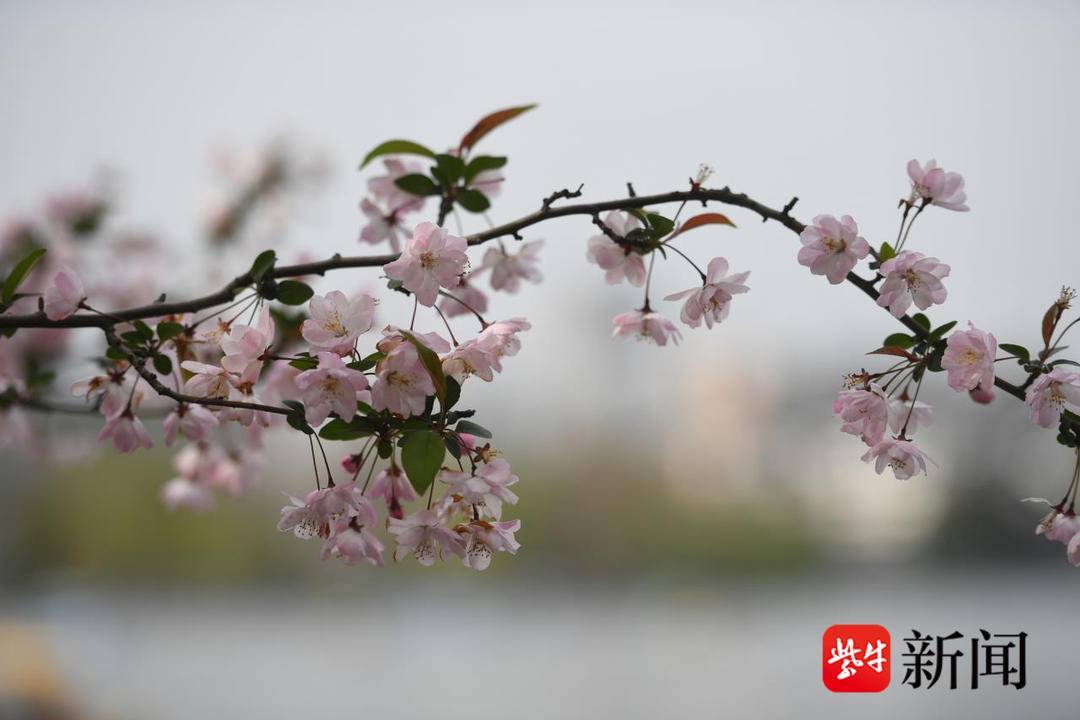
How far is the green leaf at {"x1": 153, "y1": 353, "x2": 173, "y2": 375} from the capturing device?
1.54ft

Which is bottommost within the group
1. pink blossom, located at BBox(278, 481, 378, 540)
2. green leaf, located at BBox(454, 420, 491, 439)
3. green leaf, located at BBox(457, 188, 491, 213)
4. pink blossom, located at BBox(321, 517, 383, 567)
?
pink blossom, located at BBox(321, 517, 383, 567)

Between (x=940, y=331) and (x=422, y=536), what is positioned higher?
(x=940, y=331)

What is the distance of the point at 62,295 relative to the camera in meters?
0.43

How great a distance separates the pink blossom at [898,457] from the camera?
44cm

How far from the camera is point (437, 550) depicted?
0.42 metres

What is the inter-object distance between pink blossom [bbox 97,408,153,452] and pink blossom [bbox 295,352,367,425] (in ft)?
0.55

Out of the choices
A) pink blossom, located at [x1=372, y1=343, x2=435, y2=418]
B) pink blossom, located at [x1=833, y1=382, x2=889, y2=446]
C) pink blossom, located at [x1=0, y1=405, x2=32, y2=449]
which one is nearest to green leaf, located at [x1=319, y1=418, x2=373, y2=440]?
pink blossom, located at [x1=372, y1=343, x2=435, y2=418]

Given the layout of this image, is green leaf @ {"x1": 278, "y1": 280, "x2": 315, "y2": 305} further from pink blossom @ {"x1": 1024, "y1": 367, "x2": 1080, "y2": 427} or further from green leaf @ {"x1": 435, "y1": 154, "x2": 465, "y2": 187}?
pink blossom @ {"x1": 1024, "y1": 367, "x2": 1080, "y2": 427}

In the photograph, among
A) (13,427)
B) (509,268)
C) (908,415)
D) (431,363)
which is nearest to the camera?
(431,363)

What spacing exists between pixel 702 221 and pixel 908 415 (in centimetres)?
15

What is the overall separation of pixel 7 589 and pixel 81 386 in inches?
187

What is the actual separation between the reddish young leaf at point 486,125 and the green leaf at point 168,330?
189mm

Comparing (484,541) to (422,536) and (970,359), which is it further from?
(970,359)

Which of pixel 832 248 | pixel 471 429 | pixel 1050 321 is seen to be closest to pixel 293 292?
pixel 471 429
